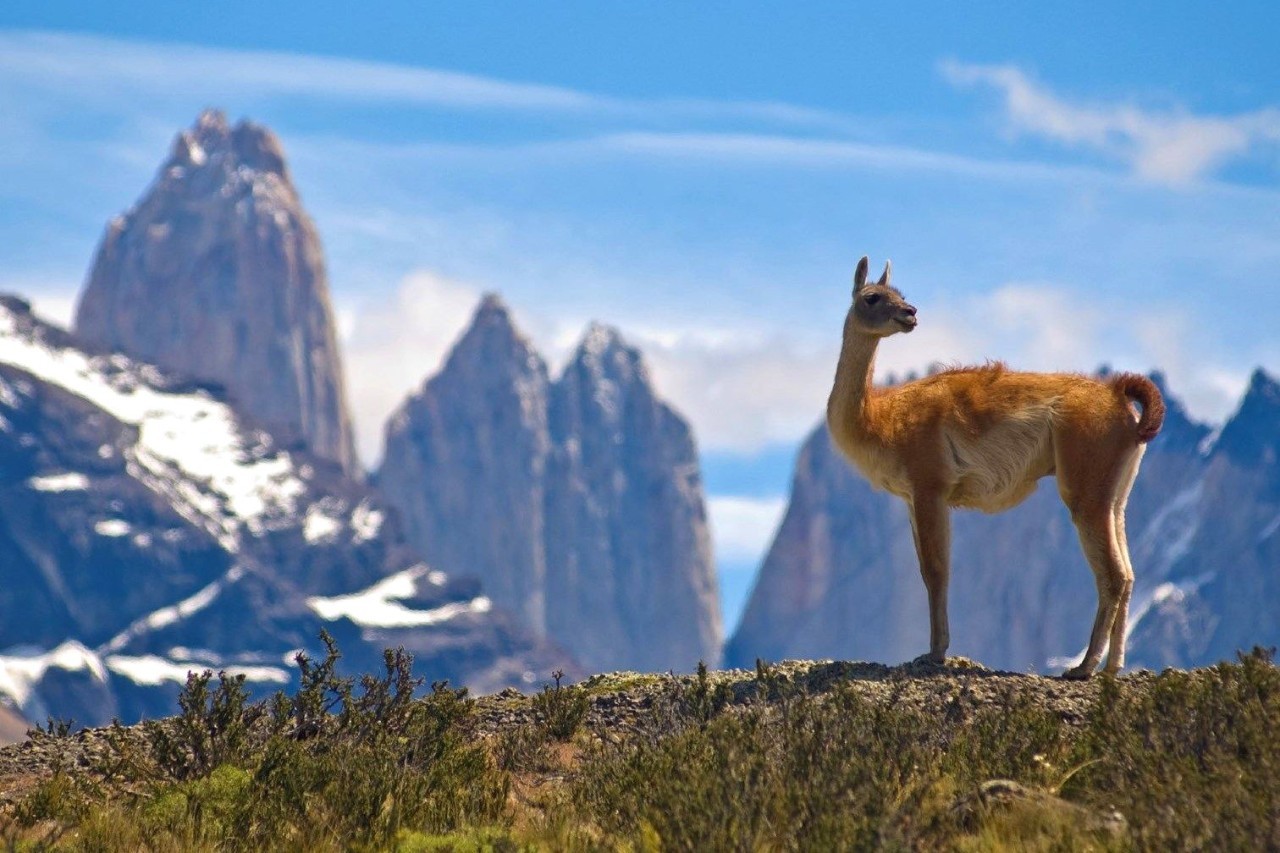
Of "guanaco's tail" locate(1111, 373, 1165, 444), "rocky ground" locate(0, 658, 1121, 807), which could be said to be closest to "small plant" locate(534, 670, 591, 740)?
"rocky ground" locate(0, 658, 1121, 807)

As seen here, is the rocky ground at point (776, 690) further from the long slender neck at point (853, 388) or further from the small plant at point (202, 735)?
the long slender neck at point (853, 388)

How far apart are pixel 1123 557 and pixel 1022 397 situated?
1.91 m

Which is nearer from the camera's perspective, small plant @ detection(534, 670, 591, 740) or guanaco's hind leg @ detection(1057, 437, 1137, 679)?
small plant @ detection(534, 670, 591, 740)

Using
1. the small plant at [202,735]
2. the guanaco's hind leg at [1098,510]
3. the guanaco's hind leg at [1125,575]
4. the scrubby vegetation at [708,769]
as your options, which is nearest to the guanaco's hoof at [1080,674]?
the guanaco's hind leg at [1098,510]

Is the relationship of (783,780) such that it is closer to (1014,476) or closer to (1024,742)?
(1024,742)

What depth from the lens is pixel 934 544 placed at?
60.7 feet

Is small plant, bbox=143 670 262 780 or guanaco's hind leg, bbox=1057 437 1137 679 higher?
guanaco's hind leg, bbox=1057 437 1137 679

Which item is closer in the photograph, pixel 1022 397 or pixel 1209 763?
pixel 1209 763

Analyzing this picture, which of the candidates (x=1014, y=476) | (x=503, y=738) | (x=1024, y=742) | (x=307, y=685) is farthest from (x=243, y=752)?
(x=1014, y=476)

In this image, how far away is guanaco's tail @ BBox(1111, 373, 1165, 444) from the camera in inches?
738

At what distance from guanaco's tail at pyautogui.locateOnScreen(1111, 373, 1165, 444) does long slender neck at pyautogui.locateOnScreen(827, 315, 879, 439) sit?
8.18 feet

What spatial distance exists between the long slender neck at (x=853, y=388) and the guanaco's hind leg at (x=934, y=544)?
969 mm

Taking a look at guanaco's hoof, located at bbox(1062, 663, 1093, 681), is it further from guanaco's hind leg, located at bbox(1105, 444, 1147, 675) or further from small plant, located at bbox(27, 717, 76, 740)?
small plant, located at bbox(27, 717, 76, 740)

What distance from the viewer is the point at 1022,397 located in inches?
749
